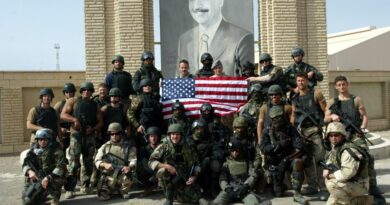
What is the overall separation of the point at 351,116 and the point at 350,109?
0.10m

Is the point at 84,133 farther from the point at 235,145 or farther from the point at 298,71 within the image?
the point at 298,71

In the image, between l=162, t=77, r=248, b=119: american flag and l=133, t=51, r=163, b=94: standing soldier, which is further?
l=162, t=77, r=248, b=119: american flag

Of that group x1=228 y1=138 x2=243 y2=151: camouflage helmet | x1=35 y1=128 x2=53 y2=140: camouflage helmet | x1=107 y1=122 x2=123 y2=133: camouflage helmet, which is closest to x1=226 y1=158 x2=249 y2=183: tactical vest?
x1=228 y1=138 x2=243 y2=151: camouflage helmet

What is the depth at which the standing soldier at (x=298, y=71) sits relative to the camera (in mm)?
7176

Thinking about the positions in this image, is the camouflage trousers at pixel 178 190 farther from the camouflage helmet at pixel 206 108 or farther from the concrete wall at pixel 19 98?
the concrete wall at pixel 19 98

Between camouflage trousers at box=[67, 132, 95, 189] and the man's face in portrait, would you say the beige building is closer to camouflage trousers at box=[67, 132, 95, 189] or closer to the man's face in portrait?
the man's face in portrait

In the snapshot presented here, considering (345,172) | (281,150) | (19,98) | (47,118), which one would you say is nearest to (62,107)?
(47,118)

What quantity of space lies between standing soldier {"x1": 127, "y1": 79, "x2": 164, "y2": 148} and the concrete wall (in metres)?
6.22

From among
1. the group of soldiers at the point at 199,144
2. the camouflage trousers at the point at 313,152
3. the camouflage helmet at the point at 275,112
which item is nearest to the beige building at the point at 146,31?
the group of soldiers at the point at 199,144

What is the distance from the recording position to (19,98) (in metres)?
12.7

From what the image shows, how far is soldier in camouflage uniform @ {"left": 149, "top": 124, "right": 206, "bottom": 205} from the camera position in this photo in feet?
20.4

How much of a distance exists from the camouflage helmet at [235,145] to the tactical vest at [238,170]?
0.18m

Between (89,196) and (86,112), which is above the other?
(86,112)

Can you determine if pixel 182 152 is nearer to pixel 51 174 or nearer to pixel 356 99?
pixel 51 174
